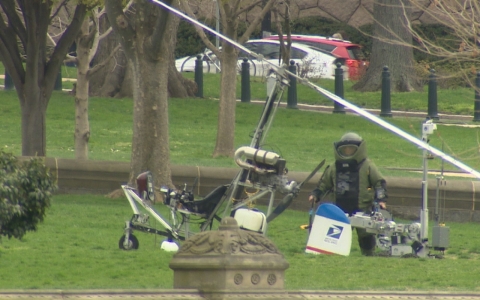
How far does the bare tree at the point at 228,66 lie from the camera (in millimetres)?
16812

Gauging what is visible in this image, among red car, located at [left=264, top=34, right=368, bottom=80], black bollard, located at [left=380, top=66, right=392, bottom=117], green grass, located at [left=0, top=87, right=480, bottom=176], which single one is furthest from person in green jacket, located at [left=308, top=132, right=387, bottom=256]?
red car, located at [left=264, top=34, right=368, bottom=80]

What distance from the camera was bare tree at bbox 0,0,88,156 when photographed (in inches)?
575

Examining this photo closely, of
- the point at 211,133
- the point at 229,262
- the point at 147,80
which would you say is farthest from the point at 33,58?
the point at 229,262

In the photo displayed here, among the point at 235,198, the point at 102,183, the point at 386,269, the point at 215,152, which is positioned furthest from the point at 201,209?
the point at 215,152

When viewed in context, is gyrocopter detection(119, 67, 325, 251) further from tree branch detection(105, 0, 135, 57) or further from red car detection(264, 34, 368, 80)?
red car detection(264, 34, 368, 80)

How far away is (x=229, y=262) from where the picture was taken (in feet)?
21.9

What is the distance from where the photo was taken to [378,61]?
28031 millimetres

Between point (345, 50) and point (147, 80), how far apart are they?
1890 centimetres

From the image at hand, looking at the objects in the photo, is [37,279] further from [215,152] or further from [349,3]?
[349,3]

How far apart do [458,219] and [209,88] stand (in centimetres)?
1381

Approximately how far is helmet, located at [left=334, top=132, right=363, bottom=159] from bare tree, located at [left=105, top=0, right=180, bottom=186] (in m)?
3.16

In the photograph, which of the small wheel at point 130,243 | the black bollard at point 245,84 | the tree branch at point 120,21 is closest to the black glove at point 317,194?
the small wheel at point 130,243

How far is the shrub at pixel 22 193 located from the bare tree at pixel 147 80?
5.00 meters

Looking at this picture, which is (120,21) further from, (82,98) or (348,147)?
(348,147)
